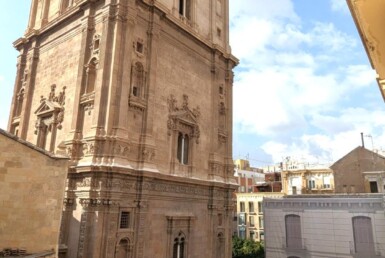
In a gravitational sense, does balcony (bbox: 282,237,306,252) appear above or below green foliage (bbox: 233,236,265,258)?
above

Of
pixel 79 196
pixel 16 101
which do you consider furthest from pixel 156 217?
pixel 16 101

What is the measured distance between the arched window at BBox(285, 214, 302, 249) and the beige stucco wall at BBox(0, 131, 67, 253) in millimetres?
27508

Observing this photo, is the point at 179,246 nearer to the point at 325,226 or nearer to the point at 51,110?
the point at 51,110

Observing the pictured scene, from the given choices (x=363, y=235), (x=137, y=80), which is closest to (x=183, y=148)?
(x=137, y=80)

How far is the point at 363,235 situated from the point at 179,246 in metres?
19.4

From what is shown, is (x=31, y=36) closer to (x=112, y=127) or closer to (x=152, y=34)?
(x=152, y=34)

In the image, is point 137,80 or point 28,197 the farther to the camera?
point 137,80

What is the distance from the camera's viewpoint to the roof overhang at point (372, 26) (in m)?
4.19

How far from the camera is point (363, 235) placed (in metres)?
30.8

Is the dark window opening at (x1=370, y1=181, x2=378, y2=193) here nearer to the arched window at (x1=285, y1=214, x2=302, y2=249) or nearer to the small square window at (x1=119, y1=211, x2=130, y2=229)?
the arched window at (x1=285, y1=214, x2=302, y2=249)

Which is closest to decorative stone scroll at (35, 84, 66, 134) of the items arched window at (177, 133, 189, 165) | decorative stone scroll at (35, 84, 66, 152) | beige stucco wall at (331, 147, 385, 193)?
decorative stone scroll at (35, 84, 66, 152)

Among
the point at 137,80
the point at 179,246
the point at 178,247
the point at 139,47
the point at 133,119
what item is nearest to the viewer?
the point at 133,119

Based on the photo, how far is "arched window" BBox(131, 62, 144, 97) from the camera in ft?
62.8

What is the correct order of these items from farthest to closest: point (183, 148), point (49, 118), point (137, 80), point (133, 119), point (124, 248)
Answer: point (183, 148) → point (49, 118) → point (137, 80) → point (133, 119) → point (124, 248)
